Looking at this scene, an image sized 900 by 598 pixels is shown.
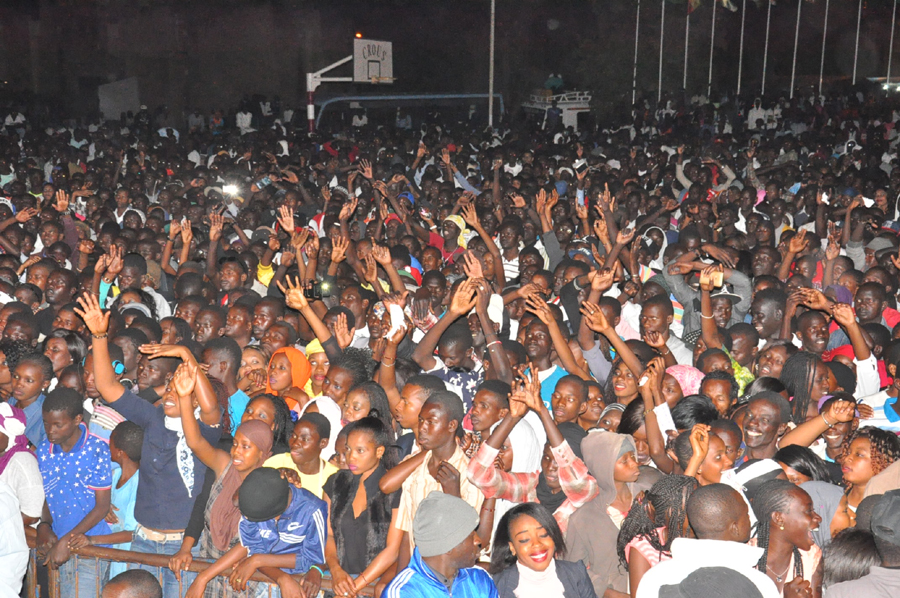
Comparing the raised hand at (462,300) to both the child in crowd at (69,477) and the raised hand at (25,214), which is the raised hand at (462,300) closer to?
the child in crowd at (69,477)

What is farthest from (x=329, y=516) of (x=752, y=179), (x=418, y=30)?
(x=418, y=30)

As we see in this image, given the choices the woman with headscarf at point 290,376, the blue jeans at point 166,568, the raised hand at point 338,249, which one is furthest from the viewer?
the raised hand at point 338,249

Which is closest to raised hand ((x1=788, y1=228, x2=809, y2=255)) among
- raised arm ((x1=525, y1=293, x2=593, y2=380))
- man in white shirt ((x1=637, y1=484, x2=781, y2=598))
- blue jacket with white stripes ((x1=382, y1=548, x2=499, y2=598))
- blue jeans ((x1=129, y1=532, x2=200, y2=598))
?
raised arm ((x1=525, y1=293, x2=593, y2=380))

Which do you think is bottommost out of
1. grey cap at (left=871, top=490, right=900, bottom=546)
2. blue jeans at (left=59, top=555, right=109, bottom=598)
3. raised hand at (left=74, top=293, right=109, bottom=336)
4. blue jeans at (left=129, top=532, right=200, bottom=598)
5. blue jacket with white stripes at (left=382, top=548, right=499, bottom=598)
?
blue jeans at (left=59, top=555, right=109, bottom=598)

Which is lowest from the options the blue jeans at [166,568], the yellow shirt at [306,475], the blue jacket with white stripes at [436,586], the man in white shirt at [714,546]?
the blue jeans at [166,568]

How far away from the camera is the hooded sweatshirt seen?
382 cm

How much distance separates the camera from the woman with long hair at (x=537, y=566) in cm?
334

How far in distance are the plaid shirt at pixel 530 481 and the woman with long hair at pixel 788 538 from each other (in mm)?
708

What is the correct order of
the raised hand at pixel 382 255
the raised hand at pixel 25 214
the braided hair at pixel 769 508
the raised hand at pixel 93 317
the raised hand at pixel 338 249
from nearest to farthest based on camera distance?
the braided hair at pixel 769 508 → the raised hand at pixel 93 317 → the raised hand at pixel 382 255 → the raised hand at pixel 338 249 → the raised hand at pixel 25 214

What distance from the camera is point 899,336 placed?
18.5ft

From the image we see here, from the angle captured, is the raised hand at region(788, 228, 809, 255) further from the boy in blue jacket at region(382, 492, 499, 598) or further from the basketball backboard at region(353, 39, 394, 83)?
the basketball backboard at region(353, 39, 394, 83)

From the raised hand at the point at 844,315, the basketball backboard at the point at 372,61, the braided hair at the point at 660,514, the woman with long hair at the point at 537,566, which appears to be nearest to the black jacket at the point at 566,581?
the woman with long hair at the point at 537,566

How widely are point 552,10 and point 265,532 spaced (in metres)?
28.2

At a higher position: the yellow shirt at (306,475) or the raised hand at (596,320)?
the raised hand at (596,320)
